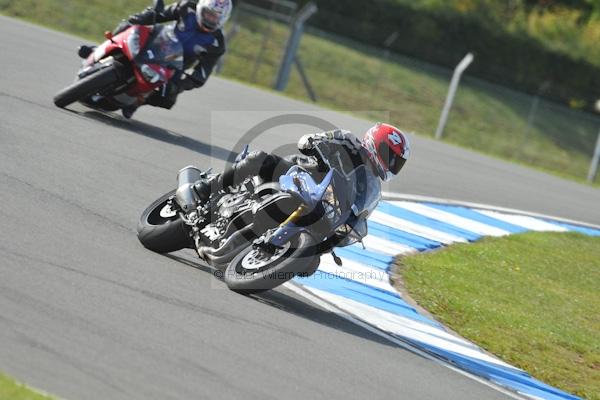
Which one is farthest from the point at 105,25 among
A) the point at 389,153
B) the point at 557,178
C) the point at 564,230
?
the point at 389,153

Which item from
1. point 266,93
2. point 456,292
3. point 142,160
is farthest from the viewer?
point 266,93

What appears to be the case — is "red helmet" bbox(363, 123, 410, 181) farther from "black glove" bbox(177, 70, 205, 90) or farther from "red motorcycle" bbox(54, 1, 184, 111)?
"black glove" bbox(177, 70, 205, 90)

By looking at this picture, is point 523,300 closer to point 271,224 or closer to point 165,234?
point 271,224

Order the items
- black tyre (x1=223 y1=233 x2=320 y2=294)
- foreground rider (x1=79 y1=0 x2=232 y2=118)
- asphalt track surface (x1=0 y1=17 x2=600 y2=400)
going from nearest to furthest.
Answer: asphalt track surface (x1=0 y1=17 x2=600 y2=400), black tyre (x1=223 y1=233 x2=320 y2=294), foreground rider (x1=79 y1=0 x2=232 y2=118)

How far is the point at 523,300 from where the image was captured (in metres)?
11.3

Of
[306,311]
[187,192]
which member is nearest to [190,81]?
[187,192]

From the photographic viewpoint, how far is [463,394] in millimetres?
7184

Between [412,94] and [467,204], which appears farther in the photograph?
[412,94]

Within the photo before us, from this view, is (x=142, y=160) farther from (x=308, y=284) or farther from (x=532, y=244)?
(x=532, y=244)

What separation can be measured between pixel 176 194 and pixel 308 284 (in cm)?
141

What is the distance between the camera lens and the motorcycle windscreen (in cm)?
1322

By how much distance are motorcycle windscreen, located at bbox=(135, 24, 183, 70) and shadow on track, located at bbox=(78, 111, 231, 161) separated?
2.84 ft

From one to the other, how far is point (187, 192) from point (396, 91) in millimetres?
22654

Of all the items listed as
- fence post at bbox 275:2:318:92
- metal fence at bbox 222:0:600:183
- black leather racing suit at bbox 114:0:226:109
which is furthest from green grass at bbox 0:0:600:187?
black leather racing suit at bbox 114:0:226:109
